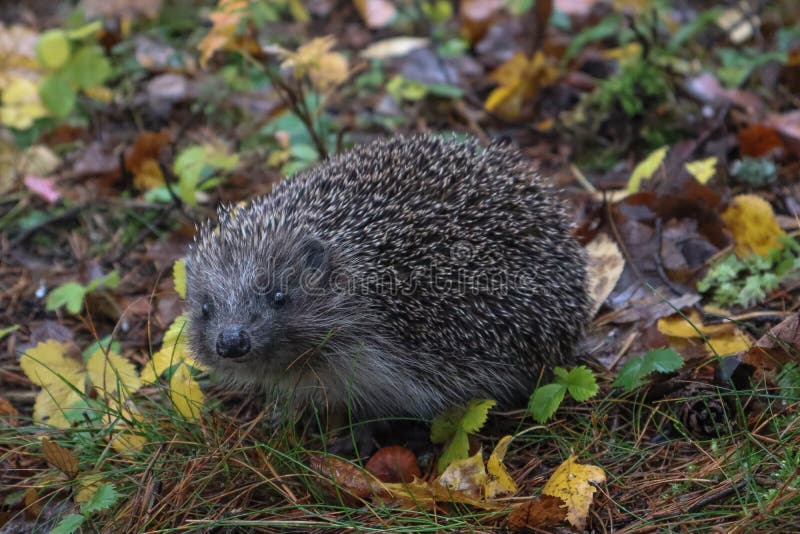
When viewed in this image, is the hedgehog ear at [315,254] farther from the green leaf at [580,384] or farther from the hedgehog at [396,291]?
the green leaf at [580,384]

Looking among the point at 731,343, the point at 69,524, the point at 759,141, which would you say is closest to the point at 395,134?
the point at 759,141

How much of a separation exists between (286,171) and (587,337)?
9.35ft

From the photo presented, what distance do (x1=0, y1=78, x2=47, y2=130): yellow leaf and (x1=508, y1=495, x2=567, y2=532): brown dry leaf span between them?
5.92m

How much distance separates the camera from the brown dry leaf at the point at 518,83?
7.46 metres

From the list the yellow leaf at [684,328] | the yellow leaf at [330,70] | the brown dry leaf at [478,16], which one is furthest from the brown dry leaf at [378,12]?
the yellow leaf at [684,328]

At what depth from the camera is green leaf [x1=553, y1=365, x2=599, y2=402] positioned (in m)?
4.11

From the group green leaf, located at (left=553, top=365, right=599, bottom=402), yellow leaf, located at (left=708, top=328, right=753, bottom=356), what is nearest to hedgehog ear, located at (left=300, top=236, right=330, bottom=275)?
green leaf, located at (left=553, top=365, right=599, bottom=402)

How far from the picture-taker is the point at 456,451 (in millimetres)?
4141

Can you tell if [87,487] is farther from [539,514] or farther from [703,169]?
[703,169]

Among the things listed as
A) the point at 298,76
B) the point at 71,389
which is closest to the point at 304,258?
the point at 71,389

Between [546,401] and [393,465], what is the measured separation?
0.89 meters

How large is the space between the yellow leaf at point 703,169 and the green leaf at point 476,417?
2614 millimetres

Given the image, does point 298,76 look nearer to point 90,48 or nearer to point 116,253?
point 116,253

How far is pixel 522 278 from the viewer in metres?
4.57
